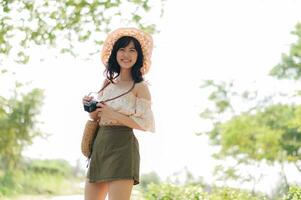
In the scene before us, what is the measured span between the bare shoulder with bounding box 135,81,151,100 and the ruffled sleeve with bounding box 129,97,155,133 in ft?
0.04

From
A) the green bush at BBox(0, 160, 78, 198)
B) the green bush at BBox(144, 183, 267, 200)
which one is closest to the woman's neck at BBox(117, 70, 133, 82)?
the green bush at BBox(144, 183, 267, 200)

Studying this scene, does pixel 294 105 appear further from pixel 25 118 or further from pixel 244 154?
pixel 25 118

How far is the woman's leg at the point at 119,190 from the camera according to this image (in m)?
1.89

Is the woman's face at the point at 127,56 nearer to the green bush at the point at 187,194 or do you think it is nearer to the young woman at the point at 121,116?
the young woman at the point at 121,116

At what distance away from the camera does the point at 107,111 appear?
1.95 meters

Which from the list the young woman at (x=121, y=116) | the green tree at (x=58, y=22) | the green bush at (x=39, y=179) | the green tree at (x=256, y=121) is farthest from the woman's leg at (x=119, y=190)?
the green tree at (x=256, y=121)

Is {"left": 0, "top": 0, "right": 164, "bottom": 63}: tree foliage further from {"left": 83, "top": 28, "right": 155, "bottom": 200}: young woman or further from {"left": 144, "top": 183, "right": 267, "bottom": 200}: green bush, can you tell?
{"left": 83, "top": 28, "right": 155, "bottom": 200}: young woman

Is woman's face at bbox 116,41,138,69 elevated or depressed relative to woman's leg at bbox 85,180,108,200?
elevated

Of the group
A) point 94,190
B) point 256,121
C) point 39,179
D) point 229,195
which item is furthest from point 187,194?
point 256,121

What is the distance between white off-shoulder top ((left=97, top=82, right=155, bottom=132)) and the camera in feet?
6.43

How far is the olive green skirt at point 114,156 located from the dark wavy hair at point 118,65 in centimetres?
19

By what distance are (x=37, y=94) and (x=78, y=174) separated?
1.07 metres

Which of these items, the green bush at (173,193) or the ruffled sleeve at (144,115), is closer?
the ruffled sleeve at (144,115)

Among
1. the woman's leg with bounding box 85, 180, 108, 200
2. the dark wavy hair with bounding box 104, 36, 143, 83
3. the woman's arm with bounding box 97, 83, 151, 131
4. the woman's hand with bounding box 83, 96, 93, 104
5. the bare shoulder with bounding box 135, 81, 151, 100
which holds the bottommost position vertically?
the woman's leg with bounding box 85, 180, 108, 200
